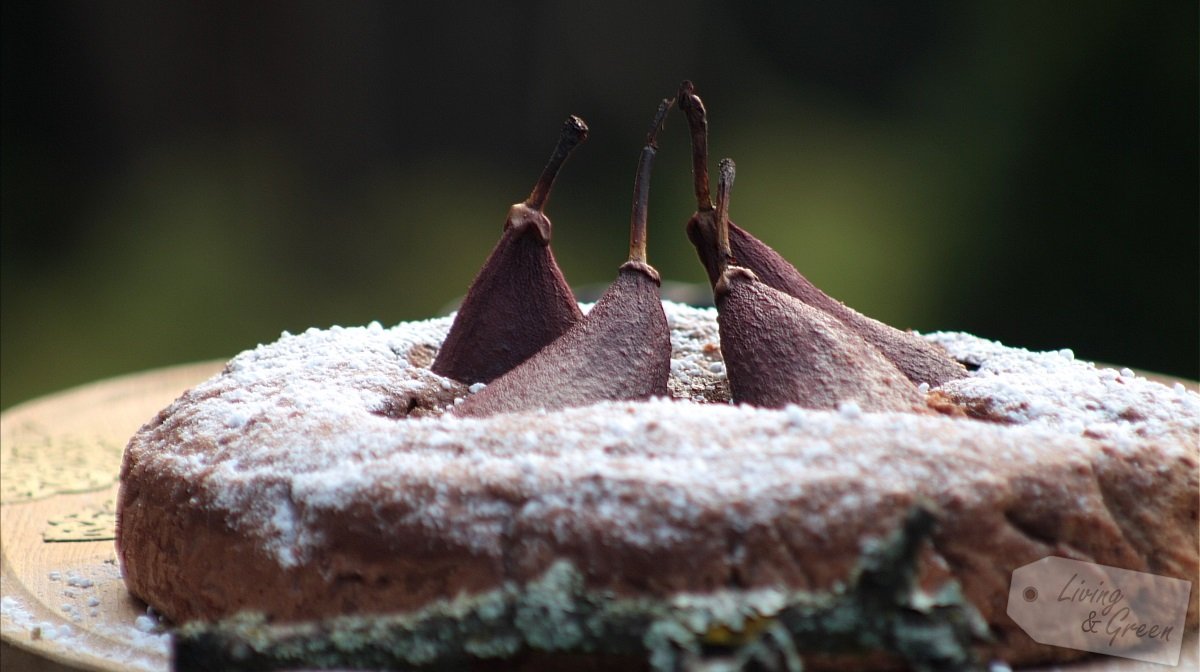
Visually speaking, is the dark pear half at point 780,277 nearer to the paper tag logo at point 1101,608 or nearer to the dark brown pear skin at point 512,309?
the dark brown pear skin at point 512,309

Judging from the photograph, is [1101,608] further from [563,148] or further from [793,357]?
[563,148]

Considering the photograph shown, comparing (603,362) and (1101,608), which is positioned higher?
(603,362)

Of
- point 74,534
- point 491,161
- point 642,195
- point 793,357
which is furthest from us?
point 491,161

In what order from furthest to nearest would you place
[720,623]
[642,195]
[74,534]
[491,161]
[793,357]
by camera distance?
[491,161] → [74,534] → [642,195] → [793,357] → [720,623]

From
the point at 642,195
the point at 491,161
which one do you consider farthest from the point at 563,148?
the point at 491,161

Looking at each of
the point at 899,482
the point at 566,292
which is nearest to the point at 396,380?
the point at 566,292

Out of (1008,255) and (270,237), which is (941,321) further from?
(270,237)

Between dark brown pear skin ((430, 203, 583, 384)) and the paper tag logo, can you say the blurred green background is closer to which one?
dark brown pear skin ((430, 203, 583, 384))

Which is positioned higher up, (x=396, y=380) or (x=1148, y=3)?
(x=1148, y=3)
